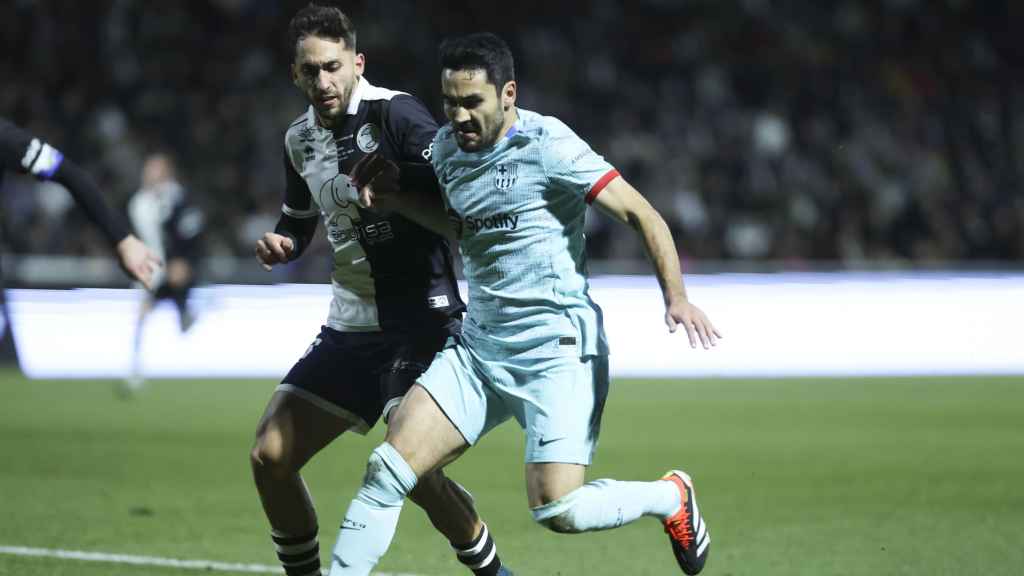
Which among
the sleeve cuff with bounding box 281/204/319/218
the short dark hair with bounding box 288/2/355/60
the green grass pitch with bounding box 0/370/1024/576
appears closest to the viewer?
the short dark hair with bounding box 288/2/355/60

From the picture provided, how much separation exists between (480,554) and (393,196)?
59.4 inches

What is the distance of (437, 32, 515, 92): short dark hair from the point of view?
5.25m

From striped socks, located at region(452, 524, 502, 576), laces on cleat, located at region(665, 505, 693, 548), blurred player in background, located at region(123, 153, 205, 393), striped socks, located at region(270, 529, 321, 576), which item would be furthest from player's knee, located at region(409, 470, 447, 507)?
blurred player in background, located at region(123, 153, 205, 393)

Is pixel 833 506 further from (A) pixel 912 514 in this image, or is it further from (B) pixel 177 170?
(B) pixel 177 170

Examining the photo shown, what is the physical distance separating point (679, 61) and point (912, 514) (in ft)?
49.1

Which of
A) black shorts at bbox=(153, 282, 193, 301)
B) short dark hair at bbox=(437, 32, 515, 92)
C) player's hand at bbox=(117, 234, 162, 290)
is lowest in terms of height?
black shorts at bbox=(153, 282, 193, 301)

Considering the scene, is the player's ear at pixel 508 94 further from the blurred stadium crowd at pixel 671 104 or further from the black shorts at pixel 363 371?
the blurred stadium crowd at pixel 671 104

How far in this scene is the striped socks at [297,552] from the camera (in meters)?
5.83

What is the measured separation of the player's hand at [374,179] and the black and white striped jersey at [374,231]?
27cm

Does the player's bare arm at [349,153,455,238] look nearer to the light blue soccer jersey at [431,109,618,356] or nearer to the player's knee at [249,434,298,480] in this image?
the light blue soccer jersey at [431,109,618,356]

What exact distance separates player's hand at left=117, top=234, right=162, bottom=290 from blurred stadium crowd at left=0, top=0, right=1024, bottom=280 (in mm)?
13291

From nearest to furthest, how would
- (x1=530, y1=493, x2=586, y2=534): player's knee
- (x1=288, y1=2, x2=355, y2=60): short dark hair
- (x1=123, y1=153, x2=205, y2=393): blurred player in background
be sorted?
1. (x1=530, y1=493, x2=586, y2=534): player's knee
2. (x1=288, y1=2, x2=355, y2=60): short dark hair
3. (x1=123, y1=153, x2=205, y2=393): blurred player in background

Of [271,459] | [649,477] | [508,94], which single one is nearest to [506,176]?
[508,94]

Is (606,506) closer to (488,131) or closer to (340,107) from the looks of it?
(488,131)
